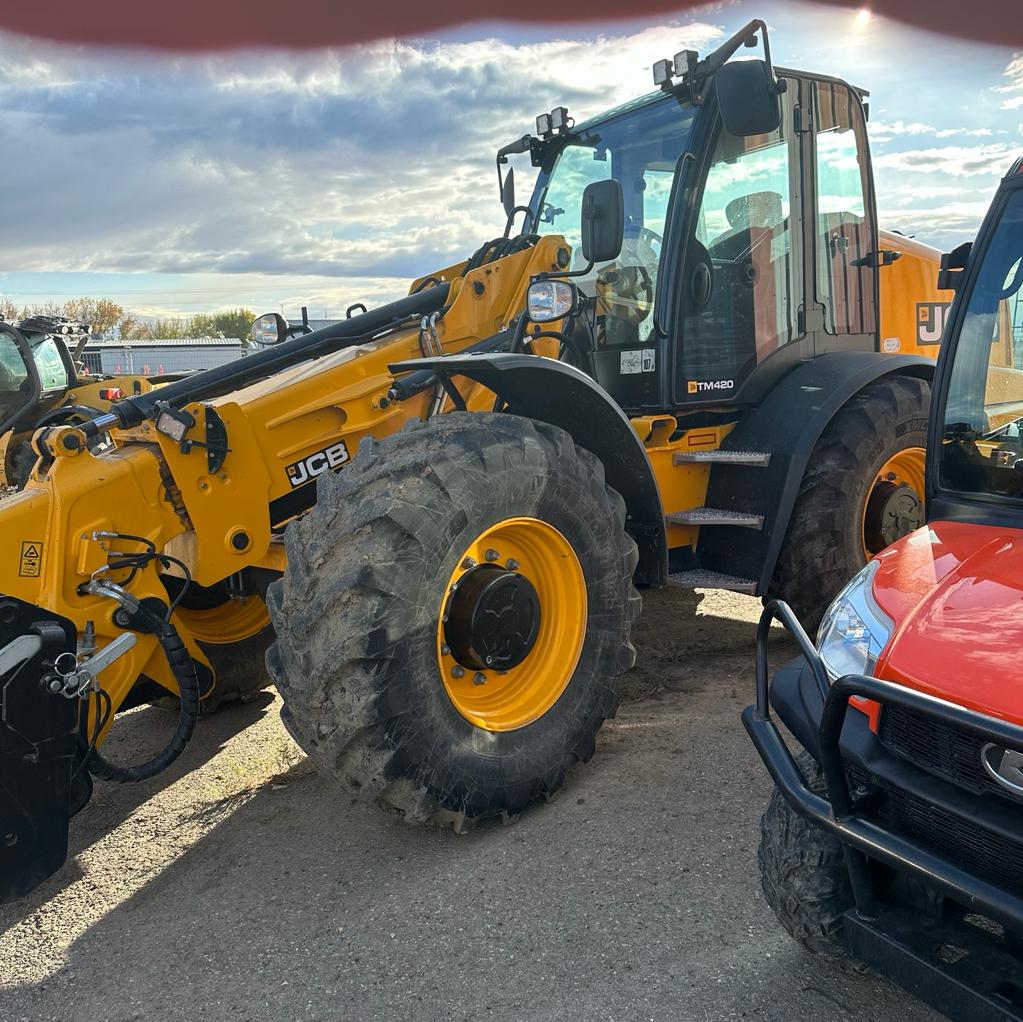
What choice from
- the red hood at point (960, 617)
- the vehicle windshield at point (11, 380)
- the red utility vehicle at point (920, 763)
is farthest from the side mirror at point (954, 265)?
the vehicle windshield at point (11, 380)

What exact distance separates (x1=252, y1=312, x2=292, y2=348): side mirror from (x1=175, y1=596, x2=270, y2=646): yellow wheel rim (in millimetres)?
1357

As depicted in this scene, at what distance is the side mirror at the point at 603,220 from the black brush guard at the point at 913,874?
7.16ft

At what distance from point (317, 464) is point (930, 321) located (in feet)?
14.0

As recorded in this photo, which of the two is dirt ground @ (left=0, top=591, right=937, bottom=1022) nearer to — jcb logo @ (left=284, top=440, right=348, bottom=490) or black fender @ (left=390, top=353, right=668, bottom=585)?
black fender @ (left=390, top=353, right=668, bottom=585)

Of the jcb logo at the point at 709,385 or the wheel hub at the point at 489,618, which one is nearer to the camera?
the wheel hub at the point at 489,618

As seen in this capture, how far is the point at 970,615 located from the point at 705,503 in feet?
9.19

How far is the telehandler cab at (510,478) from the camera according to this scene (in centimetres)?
291

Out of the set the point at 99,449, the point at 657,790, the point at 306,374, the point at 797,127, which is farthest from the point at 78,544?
the point at 797,127

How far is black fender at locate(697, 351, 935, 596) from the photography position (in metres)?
A: 4.46

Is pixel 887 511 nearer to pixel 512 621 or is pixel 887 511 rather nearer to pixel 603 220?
pixel 603 220

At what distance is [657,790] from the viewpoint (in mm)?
3432

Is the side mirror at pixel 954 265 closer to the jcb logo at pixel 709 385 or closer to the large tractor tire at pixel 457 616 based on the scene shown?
the large tractor tire at pixel 457 616

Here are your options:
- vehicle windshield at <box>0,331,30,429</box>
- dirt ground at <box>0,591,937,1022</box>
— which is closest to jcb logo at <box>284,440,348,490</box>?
dirt ground at <box>0,591,937,1022</box>

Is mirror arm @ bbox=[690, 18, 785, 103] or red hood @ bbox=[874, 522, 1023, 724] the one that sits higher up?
mirror arm @ bbox=[690, 18, 785, 103]
